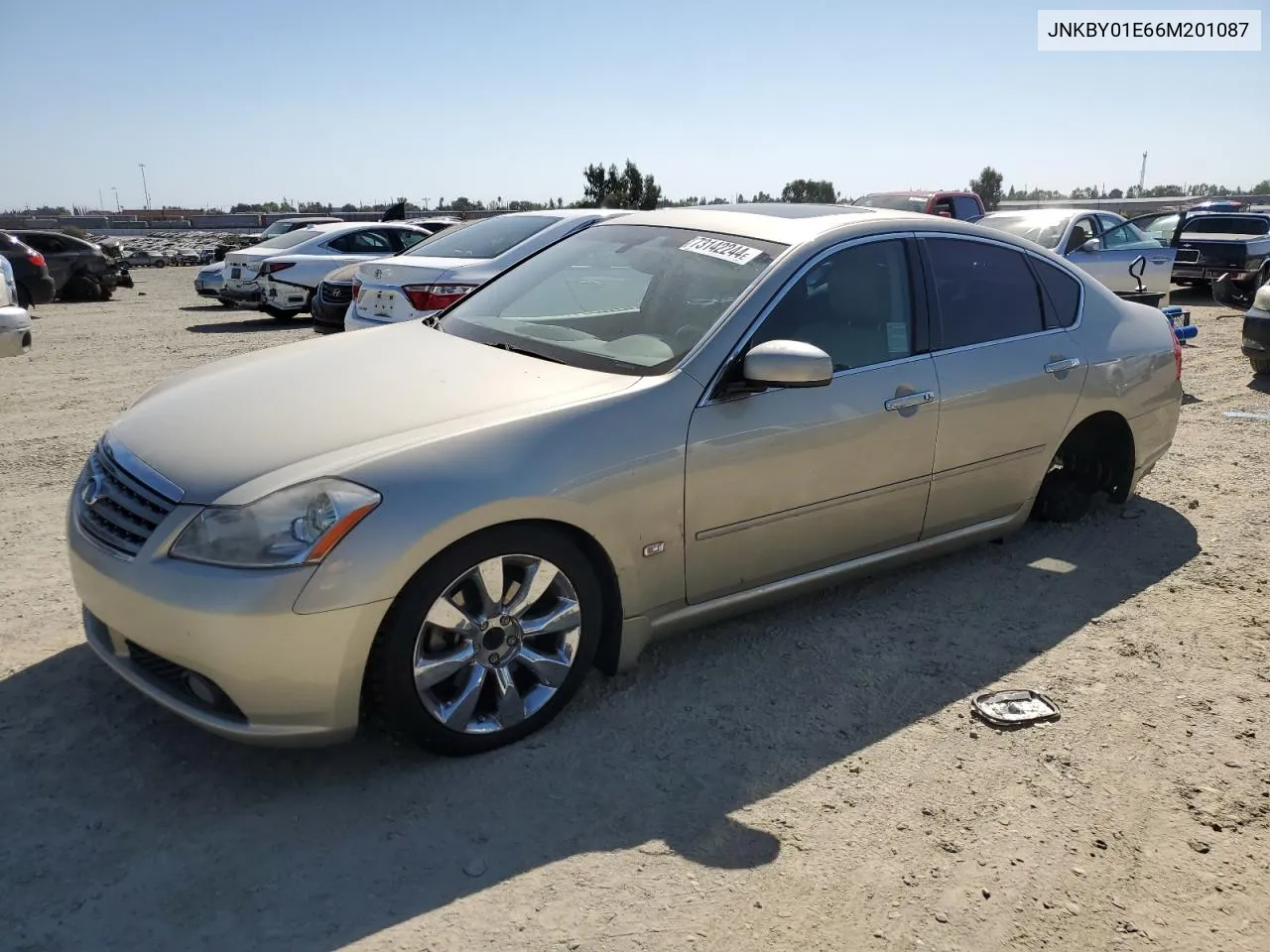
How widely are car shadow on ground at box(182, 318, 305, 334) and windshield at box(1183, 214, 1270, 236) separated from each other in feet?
49.1

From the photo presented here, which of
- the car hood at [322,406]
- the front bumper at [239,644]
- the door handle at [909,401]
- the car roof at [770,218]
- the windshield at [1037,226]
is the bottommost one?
the front bumper at [239,644]

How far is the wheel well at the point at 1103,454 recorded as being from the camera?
205 inches

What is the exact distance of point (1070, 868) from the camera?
111 inches

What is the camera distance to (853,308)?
13.6 ft

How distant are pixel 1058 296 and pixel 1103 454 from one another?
1.03m

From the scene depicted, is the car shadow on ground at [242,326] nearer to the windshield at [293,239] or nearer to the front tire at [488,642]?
the windshield at [293,239]

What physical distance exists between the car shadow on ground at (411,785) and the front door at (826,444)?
1.28ft

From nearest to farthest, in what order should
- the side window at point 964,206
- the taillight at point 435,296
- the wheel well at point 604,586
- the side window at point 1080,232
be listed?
the wheel well at point 604,586, the taillight at point 435,296, the side window at point 1080,232, the side window at point 964,206

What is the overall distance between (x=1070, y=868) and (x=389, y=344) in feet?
10.1

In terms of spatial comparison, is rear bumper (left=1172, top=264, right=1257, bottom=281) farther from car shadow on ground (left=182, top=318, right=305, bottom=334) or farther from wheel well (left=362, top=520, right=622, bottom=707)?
wheel well (left=362, top=520, right=622, bottom=707)

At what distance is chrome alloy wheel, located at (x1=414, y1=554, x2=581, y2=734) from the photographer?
3.11 meters

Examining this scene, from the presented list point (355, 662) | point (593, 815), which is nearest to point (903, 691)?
point (593, 815)

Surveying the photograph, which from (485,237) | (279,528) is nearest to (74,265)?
(485,237)

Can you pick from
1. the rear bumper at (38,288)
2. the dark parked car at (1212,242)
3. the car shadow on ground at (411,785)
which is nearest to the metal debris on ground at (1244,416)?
the car shadow on ground at (411,785)
